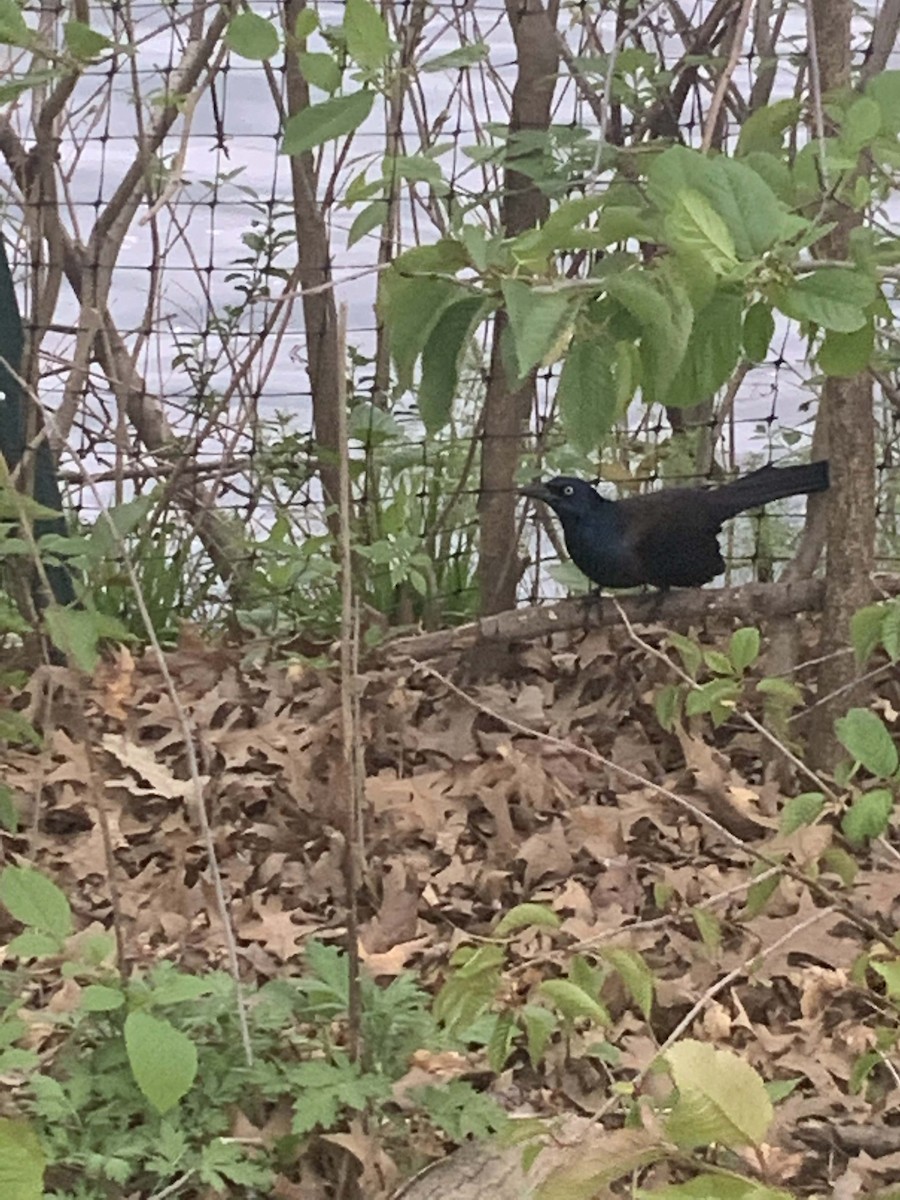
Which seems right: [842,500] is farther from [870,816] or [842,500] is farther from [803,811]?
[870,816]

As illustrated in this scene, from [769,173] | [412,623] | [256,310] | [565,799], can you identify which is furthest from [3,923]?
[256,310]

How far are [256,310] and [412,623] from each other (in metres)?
1.38

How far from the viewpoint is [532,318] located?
117 cm

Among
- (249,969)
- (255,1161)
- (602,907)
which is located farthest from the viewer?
(602,907)

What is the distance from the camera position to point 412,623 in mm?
3859

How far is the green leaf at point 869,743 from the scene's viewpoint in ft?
4.82

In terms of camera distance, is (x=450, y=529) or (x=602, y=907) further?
(x=450, y=529)

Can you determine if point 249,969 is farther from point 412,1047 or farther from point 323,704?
point 323,704

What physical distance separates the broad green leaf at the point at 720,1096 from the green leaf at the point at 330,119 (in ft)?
3.60

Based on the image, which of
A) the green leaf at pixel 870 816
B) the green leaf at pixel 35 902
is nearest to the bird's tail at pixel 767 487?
the green leaf at pixel 870 816

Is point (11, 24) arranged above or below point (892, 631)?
above

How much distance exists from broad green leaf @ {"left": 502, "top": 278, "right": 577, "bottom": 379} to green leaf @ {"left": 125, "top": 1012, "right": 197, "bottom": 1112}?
2.90 feet

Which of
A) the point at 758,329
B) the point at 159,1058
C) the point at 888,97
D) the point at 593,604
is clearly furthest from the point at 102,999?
the point at 593,604

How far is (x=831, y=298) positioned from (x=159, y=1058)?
107 centimetres
